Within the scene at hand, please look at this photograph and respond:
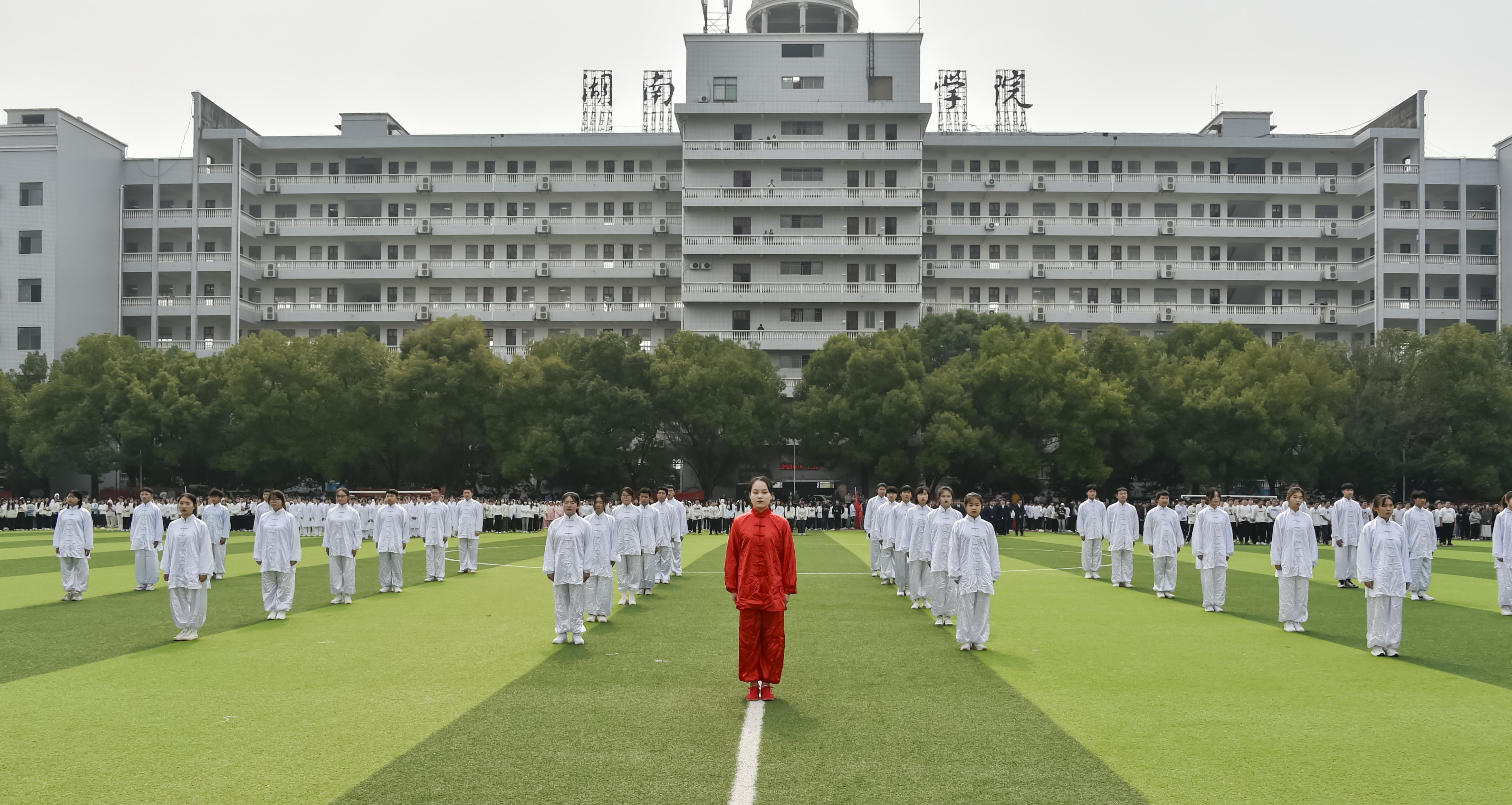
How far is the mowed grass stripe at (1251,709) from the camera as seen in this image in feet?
24.7

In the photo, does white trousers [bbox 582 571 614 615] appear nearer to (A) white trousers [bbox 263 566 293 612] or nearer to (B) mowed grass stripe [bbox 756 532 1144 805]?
(B) mowed grass stripe [bbox 756 532 1144 805]

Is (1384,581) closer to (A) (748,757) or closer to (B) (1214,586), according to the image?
(B) (1214,586)

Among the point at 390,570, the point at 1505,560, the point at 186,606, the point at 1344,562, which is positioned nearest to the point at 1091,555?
the point at 1344,562

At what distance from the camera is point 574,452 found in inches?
2165

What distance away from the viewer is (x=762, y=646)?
403 inches

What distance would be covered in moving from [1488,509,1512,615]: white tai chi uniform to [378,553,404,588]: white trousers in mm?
19509

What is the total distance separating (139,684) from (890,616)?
408 inches

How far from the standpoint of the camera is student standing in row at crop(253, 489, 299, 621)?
53.6ft

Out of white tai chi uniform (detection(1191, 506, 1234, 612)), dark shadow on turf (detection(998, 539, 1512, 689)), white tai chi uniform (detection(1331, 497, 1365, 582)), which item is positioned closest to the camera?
dark shadow on turf (detection(998, 539, 1512, 689))

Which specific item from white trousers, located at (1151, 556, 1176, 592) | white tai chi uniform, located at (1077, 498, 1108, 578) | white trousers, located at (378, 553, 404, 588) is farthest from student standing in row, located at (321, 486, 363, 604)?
white tai chi uniform, located at (1077, 498, 1108, 578)

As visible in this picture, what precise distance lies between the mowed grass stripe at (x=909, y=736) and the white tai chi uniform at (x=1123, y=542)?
9.26 meters

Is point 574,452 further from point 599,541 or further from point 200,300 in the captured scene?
point 599,541

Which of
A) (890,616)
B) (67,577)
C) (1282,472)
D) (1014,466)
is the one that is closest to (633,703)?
(890,616)

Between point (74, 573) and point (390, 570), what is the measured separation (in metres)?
5.32
